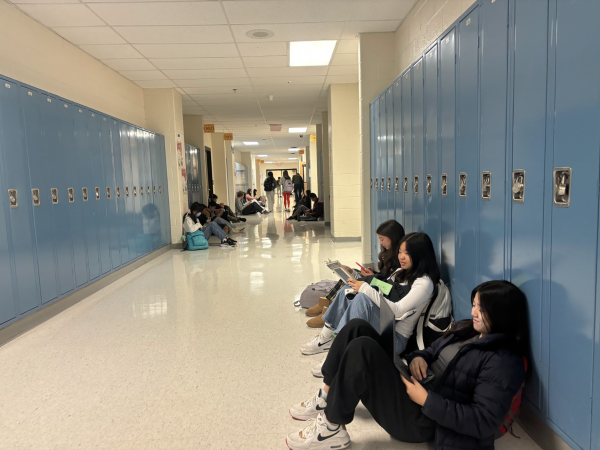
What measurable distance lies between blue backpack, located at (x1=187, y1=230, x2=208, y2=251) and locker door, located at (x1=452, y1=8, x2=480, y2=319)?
5856mm

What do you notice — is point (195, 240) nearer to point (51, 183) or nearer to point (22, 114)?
point (51, 183)

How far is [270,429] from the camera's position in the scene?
76.9 inches

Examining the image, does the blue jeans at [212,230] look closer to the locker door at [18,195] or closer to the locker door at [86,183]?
the locker door at [86,183]

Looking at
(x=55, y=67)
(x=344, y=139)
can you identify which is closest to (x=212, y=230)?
(x=344, y=139)

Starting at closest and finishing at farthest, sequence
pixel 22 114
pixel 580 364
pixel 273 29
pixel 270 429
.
→ 1. pixel 580 364
2. pixel 270 429
3. pixel 22 114
4. pixel 273 29

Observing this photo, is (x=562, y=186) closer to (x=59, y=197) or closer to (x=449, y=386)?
(x=449, y=386)

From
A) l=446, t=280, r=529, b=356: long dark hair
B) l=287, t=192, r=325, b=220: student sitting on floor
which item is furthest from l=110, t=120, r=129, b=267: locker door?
l=287, t=192, r=325, b=220: student sitting on floor

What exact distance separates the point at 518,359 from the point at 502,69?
1.24 meters

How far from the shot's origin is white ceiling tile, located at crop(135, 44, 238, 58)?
5238 mm

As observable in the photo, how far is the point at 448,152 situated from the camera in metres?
2.50

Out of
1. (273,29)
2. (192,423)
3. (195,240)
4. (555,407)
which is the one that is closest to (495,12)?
(555,407)

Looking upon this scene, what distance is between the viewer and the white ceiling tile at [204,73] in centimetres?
644

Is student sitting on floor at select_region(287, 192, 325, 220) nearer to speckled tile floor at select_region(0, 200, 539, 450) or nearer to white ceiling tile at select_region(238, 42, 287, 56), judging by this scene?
white ceiling tile at select_region(238, 42, 287, 56)

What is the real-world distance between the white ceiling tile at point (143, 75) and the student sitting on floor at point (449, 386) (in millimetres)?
6130
